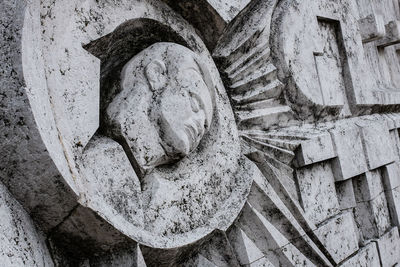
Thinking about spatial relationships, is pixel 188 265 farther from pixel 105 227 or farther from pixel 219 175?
pixel 105 227

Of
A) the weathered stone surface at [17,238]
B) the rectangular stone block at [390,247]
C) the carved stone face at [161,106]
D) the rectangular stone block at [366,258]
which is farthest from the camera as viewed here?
the rectangular stone block at [390,247]

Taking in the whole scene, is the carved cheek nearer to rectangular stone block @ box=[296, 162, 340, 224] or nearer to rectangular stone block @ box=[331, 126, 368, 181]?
rectangular stone block @ box=[296, 162, 340, 224]

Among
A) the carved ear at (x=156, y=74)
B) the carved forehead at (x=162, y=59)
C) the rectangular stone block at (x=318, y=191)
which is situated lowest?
the rectangular stone block at (x=318, y=191)

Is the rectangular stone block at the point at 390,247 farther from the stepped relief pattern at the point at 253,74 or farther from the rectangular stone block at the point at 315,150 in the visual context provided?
the stepped relief pattern at the point at 253,74

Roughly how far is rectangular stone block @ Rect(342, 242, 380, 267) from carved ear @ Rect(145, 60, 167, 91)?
1110 mm

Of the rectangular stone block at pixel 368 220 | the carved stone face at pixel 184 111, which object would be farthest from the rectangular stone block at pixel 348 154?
the carved stone face at pixel 184 111

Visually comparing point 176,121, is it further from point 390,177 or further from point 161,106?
point 390,177

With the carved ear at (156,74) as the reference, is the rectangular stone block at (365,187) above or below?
below

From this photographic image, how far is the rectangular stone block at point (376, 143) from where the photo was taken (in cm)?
237

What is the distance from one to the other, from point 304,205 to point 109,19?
1075 mm

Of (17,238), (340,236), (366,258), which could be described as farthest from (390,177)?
(17,238)

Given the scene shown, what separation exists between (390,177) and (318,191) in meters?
0.70

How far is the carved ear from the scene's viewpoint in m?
1.51

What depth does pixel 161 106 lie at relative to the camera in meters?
1.49
